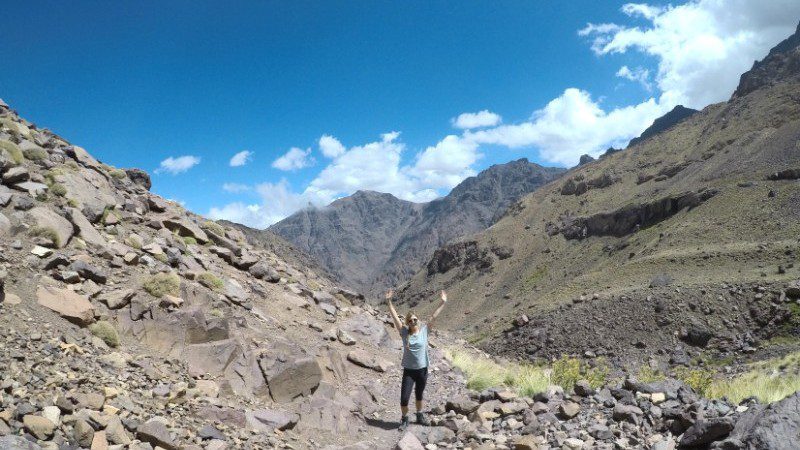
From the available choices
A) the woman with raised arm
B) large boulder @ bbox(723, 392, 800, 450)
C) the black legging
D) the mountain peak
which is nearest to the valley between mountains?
large boulder @ bbox(723, 392, 800, 450)

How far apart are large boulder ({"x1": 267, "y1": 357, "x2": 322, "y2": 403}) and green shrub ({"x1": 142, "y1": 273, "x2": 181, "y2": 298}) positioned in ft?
10.3

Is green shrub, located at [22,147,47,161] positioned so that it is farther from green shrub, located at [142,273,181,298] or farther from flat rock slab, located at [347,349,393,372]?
flat rock slab, located at [347,349,393,372]

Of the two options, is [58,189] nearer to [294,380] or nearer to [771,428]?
[294,380]

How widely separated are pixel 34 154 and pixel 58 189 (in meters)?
2.81

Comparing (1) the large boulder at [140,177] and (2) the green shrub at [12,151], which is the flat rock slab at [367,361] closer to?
(2) the green shrub at [12,151]

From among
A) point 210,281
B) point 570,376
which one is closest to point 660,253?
point 570,376

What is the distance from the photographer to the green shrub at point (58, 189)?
12.3 meters

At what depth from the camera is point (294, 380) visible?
8.78m

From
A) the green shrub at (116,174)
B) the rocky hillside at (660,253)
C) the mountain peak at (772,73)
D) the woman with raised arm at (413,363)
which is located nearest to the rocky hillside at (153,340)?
the woman with raised arm at (413,363)

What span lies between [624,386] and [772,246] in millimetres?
51568

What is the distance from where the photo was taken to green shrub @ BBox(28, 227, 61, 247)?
31.5 ft

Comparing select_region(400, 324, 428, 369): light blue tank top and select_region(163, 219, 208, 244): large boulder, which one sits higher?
select_region(163, 219, 208, 244): large boulder

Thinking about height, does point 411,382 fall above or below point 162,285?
below

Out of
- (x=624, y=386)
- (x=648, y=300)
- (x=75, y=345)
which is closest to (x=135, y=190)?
(x=75, y=345)
